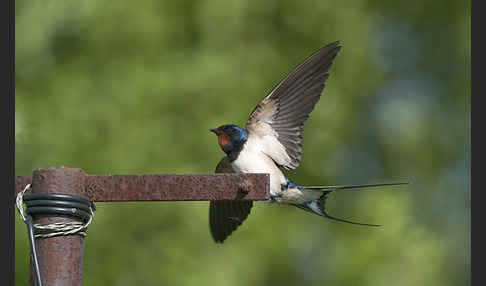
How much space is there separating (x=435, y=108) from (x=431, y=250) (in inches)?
40.5

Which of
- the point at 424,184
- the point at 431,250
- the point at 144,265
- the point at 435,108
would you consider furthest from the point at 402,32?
the point at 144,265

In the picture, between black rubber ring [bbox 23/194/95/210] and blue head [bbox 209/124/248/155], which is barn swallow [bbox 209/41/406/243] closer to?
blue head [bbox 209/124/248/155]

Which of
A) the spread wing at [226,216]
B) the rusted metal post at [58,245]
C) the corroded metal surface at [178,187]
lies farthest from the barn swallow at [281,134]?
the rusted metal post at [58,245]

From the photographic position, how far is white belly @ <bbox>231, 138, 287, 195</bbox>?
3.06 m

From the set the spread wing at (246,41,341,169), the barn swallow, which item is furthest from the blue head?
the spread wing at (246,41,341,169)

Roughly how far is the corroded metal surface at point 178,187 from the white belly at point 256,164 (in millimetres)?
866

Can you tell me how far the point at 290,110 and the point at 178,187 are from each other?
3.59ft

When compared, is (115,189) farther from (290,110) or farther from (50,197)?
(290,110)

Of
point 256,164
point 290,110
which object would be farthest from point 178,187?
point 290,110

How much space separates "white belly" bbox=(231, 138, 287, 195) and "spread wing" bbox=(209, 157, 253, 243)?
6.7 inches

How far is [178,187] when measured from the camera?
7.10 ft

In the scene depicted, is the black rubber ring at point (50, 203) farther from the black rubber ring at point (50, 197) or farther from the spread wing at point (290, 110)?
the spread wing at point (290, 110)

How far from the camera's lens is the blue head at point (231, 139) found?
310 cm

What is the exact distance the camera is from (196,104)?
439cm
